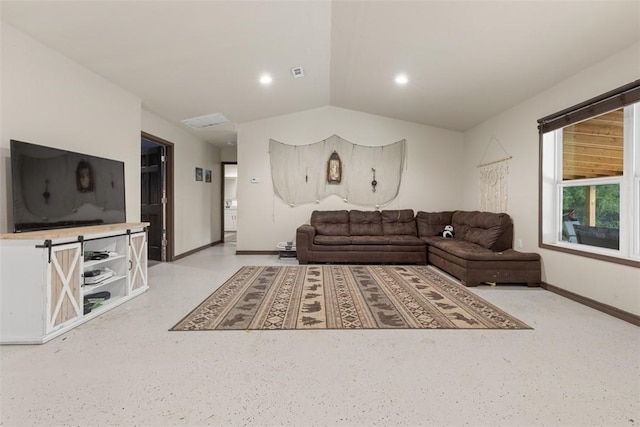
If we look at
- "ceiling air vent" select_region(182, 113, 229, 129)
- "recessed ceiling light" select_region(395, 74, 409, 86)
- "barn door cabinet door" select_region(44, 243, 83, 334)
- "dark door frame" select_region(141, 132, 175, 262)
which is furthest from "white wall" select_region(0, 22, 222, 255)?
"recessed ceiling light" select_region(395, 74, 409, 86)

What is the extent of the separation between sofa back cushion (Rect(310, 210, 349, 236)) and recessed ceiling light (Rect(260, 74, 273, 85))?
7.56ft

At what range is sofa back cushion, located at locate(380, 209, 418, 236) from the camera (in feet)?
17.2

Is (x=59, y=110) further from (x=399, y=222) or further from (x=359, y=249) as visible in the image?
(x=399, y=222)

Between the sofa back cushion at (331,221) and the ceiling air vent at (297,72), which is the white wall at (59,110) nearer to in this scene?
the ceiling air vent at (297,72)

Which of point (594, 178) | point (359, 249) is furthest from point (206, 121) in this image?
point (594, 178)

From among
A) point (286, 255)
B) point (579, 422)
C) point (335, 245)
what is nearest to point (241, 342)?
point (579, 422)

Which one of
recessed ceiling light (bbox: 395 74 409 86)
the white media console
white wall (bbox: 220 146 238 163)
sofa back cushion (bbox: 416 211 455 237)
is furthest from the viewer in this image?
white wall (bbox: 220 146 238 163)

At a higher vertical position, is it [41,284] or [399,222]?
[399,222]

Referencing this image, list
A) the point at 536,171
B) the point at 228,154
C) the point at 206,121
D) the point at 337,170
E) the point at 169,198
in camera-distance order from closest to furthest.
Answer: the point at 536,171
the point at 169,198
the point at 206,121
the point at 337,170
the point at 228,154

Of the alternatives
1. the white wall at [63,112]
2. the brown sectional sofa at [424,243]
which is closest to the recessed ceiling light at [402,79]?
the brown sectional sofa at [424,243]

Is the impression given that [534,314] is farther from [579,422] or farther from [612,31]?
[612,31]

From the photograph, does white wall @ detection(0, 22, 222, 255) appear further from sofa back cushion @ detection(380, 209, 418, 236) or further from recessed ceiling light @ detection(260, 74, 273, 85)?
sofa back cushion @ detection(380, 209, 418, 236)

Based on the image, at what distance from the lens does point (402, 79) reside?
12.9 feet

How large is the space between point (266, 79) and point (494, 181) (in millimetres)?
3736
